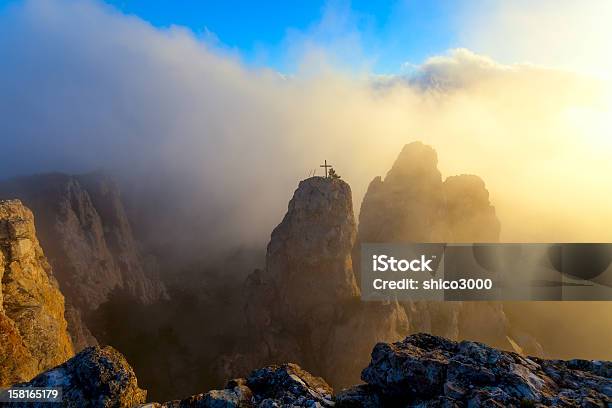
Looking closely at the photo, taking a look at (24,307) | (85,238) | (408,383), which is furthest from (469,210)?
(85,238)

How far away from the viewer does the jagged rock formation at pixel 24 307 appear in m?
38.5

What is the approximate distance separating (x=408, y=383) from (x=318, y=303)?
53.1 m

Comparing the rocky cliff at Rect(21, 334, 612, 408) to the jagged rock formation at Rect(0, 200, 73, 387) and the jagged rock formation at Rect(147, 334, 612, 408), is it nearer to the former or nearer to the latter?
the jagged rock formation at Rect(147, 334, 612, 408)

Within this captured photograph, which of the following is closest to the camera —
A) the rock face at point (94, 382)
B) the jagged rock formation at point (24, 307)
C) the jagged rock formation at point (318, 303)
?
the rock face at point (94, 382)

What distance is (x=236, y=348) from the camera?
7694cm

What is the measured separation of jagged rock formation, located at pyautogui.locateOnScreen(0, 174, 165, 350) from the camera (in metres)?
85.4

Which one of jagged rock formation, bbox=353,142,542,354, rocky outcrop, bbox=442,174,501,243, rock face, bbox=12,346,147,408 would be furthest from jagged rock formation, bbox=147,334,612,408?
rocky outcrop, bbox=442,174,501,243

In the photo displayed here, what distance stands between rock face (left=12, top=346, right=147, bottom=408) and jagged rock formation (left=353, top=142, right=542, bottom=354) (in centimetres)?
5992

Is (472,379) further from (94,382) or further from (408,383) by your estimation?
(94,382)

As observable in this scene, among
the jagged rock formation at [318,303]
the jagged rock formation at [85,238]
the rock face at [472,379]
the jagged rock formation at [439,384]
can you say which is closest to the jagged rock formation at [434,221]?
the jagged rock formation at [318,303]

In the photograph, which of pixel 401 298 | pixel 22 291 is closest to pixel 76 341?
pixel 22 291

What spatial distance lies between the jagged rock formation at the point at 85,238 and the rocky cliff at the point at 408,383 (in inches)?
2289

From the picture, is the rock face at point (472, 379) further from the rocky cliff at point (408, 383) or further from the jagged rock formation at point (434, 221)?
the jagged rock formation at point (434, 221)

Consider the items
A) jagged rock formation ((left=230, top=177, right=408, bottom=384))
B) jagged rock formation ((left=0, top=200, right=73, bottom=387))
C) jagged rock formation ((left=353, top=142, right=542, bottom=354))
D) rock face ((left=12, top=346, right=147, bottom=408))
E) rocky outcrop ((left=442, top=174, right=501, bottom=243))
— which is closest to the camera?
rock face ((left=12, top=346, right=147, bottom=408))
